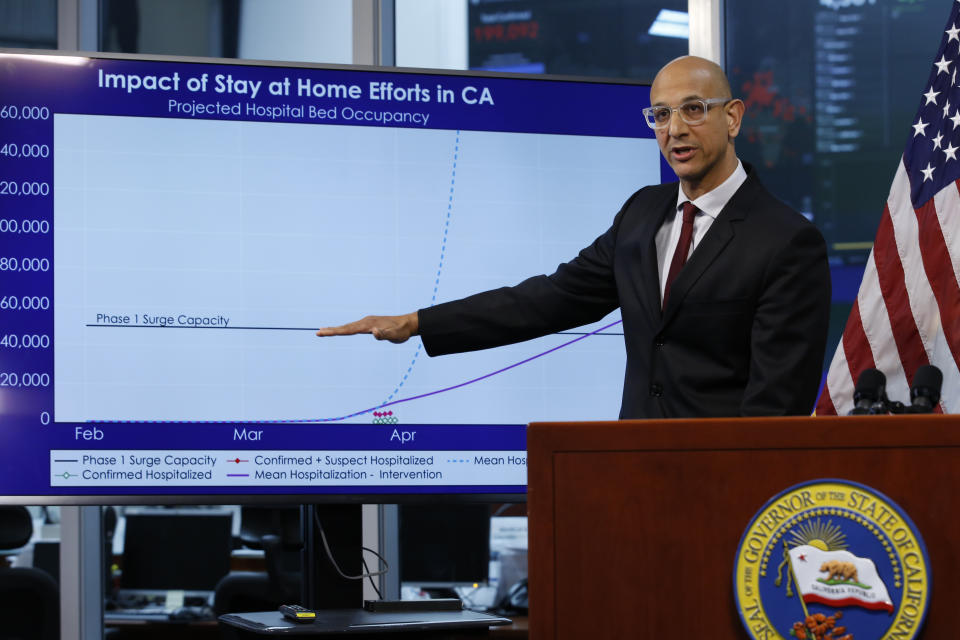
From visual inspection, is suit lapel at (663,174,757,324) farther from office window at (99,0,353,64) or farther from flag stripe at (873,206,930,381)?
office window at (99,0,353,64)

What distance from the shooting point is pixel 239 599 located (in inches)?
195

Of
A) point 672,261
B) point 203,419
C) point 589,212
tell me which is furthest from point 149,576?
point 672,261

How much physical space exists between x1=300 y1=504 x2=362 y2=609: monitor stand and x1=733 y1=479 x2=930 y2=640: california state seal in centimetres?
157

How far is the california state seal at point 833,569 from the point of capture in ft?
3.79

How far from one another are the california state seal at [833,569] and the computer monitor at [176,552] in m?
4.91

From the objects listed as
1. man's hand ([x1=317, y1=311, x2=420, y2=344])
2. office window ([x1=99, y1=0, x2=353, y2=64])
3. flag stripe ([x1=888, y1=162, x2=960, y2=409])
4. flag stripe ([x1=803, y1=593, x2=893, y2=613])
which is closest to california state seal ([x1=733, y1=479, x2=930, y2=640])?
flag stripe ([x1=803, y1=593, x2=893, y2=613])

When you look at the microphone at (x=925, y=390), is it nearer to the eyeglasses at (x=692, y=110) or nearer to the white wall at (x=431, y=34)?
the eyeglasses at (x=692, y=110)

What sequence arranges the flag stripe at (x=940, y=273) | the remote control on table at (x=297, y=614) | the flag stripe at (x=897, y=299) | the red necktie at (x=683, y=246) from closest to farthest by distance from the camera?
the red necktie at (x=683, y=246) < the remote control on table at (x=297, y=614) < the flag stripe at (x=940, y=273) < the flag stripe at (x=897, y=299)

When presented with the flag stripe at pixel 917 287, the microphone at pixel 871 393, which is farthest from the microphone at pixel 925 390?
the flag stripe at pixel 917 287

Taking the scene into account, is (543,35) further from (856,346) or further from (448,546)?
(448,546)

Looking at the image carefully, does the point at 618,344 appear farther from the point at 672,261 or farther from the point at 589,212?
the point at 672,261

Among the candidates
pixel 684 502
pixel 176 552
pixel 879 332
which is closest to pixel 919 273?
pixel 879 332

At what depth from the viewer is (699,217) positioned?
2100 mm

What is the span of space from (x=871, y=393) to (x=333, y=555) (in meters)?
1.54
